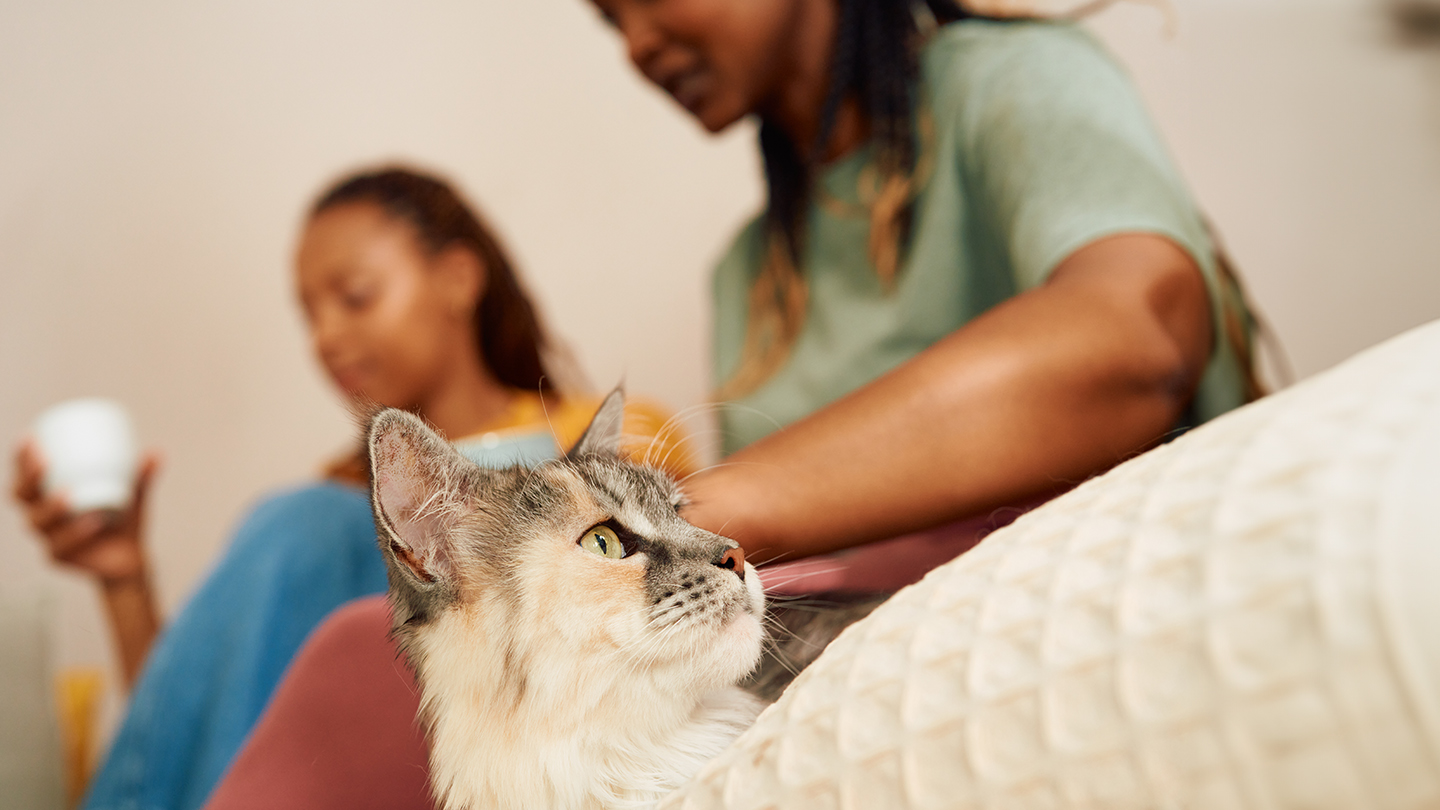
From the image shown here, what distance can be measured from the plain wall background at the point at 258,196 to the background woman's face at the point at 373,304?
36cm

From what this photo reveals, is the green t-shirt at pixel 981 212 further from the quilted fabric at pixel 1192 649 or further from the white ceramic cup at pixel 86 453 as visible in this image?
the white ceramic cup at pixel 86 453

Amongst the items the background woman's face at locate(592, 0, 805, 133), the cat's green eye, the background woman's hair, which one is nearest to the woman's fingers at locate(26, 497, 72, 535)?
the background woman's hair

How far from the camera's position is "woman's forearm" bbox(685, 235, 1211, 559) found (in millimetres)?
559

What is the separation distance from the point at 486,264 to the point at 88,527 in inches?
33.9

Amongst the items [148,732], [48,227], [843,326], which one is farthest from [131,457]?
[843,326]

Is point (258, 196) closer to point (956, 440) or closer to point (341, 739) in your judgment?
point (341, 739)

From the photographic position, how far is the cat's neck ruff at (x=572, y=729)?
0.49 meters

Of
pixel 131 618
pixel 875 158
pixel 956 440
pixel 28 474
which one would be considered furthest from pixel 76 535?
pixel 956 440

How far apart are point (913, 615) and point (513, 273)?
1570 millimetres

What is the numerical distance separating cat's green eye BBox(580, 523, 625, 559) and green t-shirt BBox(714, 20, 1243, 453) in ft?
1.50

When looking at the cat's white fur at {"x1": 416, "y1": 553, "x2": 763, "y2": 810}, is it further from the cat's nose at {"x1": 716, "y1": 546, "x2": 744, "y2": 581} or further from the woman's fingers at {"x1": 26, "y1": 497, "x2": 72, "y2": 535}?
the woman's fingers at {"x1": 26, "y1": 497, "x2": 72, "y2": 535}

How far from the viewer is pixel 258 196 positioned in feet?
6.74

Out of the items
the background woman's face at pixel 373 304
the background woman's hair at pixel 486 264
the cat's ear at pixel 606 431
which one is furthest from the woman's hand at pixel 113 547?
the cat's ear at pixel 606 431

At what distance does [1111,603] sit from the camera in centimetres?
30
